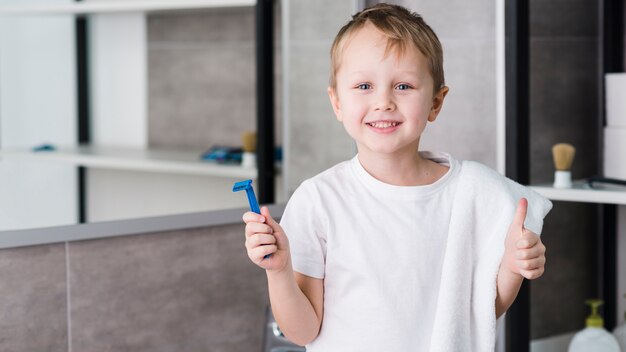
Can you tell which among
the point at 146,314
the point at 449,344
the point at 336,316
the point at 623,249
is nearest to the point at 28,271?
the point at 146,314

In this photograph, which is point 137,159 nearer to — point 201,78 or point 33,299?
point 201,78

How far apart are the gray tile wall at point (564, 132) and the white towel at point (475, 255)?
778mm

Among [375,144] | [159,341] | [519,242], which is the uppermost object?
[375,144]

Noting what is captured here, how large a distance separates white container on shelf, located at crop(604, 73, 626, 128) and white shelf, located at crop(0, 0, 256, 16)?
915 millimetres

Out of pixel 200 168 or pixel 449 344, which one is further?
pixel 200 168

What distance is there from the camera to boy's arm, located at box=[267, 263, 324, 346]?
37.9 inches

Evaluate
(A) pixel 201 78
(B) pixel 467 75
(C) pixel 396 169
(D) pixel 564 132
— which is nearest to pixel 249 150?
(A) pixel 201 78

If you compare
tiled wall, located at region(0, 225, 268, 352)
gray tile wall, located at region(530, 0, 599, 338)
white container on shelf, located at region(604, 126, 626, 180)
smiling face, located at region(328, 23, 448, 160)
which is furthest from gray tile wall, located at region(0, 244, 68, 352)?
white container on shelf, located at region(604, 126, 626, 180)

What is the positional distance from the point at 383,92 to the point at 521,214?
0.68 feet

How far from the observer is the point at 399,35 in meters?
0.98

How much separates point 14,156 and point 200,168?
27.7 inches

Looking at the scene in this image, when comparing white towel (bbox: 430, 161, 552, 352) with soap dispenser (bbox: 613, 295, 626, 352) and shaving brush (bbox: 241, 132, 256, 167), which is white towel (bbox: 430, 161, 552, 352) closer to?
soap dispenser (bbox: 613, 295, 626, 352)

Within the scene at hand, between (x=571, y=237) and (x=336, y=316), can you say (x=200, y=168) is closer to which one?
(x=571, y=237)

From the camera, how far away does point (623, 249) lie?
6.59 feet
